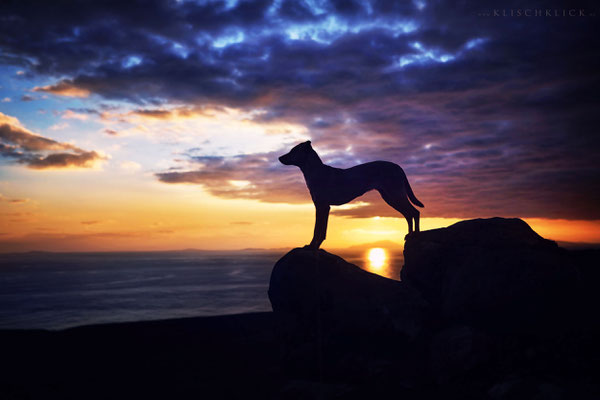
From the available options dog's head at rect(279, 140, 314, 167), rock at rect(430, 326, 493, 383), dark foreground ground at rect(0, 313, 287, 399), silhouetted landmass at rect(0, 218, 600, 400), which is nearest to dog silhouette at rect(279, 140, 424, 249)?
dog's head at rect(279, 140, 314, 167)

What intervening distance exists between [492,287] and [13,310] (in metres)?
46.0

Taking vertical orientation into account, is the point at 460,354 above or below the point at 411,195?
below

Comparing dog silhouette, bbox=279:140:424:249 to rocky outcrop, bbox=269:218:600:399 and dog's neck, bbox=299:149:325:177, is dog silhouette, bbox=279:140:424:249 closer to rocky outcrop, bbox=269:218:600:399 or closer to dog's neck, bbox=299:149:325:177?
dog's neck, bbox=299:149:325:177

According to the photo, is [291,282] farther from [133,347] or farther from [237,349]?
[133,347]

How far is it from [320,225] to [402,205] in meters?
2.49

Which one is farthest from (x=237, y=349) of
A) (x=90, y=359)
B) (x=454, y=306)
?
(x=454, y=306)

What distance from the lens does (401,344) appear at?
7996 millimetres

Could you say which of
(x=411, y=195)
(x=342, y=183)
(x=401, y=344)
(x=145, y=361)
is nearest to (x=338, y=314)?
(x=401, y=344)

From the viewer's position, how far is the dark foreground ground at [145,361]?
756 cm

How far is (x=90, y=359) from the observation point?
31.0 feet

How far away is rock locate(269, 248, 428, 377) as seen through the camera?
26.3 ft

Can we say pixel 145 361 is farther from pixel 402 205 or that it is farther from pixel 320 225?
pixel 402 205

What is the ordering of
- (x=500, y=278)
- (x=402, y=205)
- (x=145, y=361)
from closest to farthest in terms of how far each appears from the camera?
1. (x=500, y=278)
2. (x=145, y=361)
3. (x=402, y=205)

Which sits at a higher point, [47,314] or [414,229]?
[414,229]
